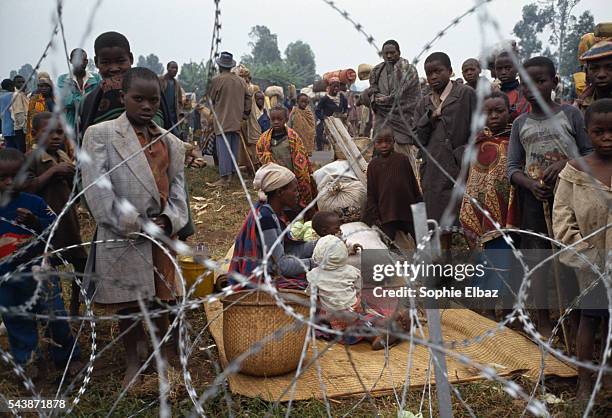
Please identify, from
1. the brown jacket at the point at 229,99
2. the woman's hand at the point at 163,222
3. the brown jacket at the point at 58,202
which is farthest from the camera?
the brown jacket at the point at 229,99

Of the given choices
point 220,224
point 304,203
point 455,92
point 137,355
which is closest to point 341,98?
point 220,224

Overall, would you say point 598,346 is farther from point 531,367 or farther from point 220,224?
point 220,224

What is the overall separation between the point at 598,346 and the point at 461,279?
1.43 m

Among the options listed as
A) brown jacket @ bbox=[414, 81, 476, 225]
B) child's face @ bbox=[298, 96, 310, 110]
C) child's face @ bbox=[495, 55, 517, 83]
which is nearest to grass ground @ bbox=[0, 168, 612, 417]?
brown jacket @ bbox=[414, 81, 476, 225]

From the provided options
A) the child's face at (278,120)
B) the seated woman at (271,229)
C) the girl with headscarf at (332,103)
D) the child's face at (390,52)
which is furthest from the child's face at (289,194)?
the girl with headscarf at (332,103)

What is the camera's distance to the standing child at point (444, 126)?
498 cm

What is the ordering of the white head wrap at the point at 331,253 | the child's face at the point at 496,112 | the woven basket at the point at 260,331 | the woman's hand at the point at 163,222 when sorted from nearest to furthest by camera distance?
the woman's hand at the point at 163,222
the woven basket at the point at 260,331
the white head wrap at the point at 331,253
the child's face at the point at 496,112

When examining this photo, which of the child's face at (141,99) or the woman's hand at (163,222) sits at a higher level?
the child's face at (141,99)

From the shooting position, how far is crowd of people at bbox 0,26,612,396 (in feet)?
10.4

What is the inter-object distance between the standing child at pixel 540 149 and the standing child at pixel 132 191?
7.25 ft

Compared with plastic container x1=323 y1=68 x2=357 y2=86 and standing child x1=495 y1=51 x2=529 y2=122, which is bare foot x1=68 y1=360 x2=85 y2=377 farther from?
plastic container x1=323 y1=68 x2=357 y2=86

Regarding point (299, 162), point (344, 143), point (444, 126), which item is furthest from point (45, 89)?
point (444, 126)

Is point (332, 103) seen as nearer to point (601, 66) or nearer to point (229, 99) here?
point (229, 99)

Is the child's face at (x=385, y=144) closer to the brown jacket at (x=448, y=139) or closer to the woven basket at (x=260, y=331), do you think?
the brown jacket at (x=448, y=139)
